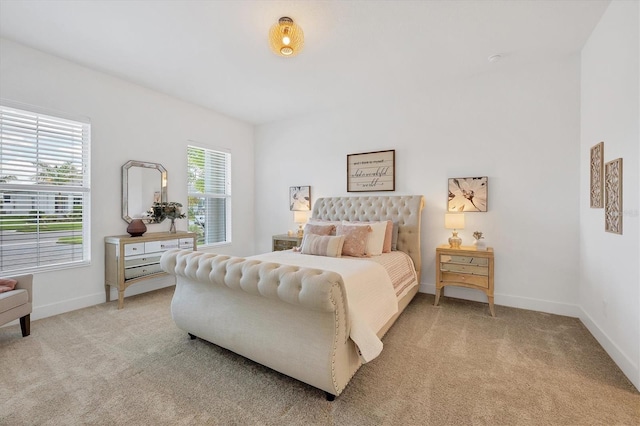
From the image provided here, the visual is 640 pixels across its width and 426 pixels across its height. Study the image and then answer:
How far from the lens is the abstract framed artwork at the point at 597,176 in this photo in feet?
8.38

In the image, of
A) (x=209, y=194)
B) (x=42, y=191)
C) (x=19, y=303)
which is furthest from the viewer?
(x=209, y=194)

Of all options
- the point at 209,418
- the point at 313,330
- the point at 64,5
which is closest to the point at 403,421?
the point at 313,330

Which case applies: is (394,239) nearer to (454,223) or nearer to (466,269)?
(454,223)

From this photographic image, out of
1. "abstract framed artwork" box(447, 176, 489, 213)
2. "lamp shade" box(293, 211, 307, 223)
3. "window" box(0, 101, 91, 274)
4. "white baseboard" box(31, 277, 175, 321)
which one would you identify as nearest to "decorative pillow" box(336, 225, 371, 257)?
"abstract framed artwork" box(447, 176, 489, 213)

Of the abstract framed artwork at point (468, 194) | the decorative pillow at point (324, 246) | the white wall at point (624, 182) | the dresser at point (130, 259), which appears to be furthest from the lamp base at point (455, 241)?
the dresser at point (130, 259)

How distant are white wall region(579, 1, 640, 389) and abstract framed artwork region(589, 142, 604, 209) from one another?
69mm

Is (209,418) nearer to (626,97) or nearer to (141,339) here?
(141,339)

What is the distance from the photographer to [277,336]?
1875 mm

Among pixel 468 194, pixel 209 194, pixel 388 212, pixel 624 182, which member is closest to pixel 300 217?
pixel 388 212

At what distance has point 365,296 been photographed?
2.20 metres

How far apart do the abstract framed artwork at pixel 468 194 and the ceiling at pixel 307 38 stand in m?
1.39

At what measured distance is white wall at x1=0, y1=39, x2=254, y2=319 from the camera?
121 inches

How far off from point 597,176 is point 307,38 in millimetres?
3127

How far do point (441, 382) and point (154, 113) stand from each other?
4810mm
